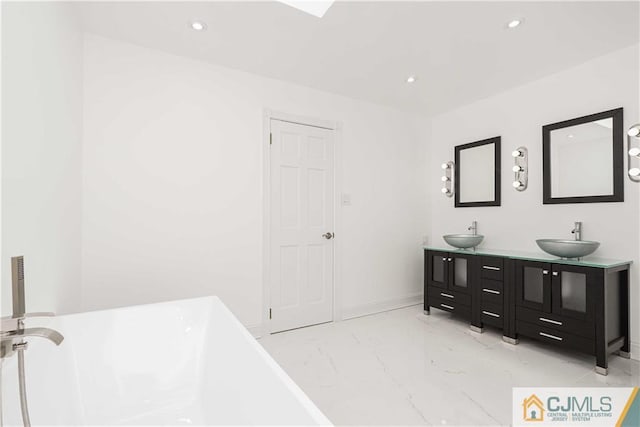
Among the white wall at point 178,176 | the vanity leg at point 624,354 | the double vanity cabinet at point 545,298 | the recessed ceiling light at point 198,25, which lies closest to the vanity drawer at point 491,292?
the double vanity cabinet at point 545,298

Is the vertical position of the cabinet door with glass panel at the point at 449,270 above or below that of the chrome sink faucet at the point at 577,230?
below

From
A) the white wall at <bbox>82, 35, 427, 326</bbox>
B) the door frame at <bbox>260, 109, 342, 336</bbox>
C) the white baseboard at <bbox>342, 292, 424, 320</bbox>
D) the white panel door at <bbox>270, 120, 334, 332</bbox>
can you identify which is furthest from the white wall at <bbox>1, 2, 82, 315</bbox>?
the white baseboard at <bbox>342, 292, 424, 320</bbox>

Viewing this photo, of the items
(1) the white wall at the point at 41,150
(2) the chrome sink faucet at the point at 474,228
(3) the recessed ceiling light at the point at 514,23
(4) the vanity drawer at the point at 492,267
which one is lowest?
(4) the vanity drawer at the point at 492,267

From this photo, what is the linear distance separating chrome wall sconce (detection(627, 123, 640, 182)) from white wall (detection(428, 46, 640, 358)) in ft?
0.24

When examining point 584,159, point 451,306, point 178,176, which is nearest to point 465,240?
point 451,306

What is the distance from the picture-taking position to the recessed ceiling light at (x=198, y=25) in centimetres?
217

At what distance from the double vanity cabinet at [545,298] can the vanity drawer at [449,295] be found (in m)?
0.01

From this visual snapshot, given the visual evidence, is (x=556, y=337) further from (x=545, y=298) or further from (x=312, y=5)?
(x=312, y=5)

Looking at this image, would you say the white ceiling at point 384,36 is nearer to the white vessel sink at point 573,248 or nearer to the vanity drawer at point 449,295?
the white vessel sink at point 573,248

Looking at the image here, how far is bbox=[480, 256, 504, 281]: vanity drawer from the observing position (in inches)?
111

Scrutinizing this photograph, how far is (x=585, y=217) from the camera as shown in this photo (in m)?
2.67

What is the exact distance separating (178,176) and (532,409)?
2.98 m

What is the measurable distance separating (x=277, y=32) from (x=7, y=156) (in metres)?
1.85

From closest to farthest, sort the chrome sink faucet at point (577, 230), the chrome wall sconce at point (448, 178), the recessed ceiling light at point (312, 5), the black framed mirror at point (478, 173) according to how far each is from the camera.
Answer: the recessed ceiling light at point (312, 5)
the chrome sink faucet at point (577, 230)
the black framed mirror at point (478, 173)
the chrome wall sconce at point (448, 178)
